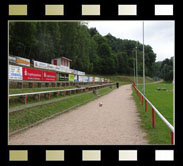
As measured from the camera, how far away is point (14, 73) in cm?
998

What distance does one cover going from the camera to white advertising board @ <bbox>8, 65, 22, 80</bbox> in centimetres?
967

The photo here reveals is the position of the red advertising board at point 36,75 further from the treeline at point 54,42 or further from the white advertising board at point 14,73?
the treeline at point 54,42

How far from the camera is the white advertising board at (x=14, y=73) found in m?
9.67

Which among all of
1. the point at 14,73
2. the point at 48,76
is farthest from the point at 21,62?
the point at 14,73

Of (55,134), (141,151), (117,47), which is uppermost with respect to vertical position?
(117,47)

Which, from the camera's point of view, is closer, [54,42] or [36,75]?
[36,75]

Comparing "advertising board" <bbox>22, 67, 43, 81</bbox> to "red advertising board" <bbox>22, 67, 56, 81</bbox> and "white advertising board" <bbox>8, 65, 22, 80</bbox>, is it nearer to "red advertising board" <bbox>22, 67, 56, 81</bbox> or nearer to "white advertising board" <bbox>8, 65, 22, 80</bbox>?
"red advertising board" <bbox>22, 67, 56, 81</bbox>

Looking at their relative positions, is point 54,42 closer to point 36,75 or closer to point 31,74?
point 36,75

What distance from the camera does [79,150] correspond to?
2172 mm

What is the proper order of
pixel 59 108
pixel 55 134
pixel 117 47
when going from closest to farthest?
1. pixel 55 134
2. pixel 59 108
3. pixel 117 47

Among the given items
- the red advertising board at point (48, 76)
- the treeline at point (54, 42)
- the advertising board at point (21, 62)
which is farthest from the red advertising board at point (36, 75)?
the treeline at point (54, 42)

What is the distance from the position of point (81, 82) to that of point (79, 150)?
19012 millimetres

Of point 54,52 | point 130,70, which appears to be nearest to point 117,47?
point 130,70
